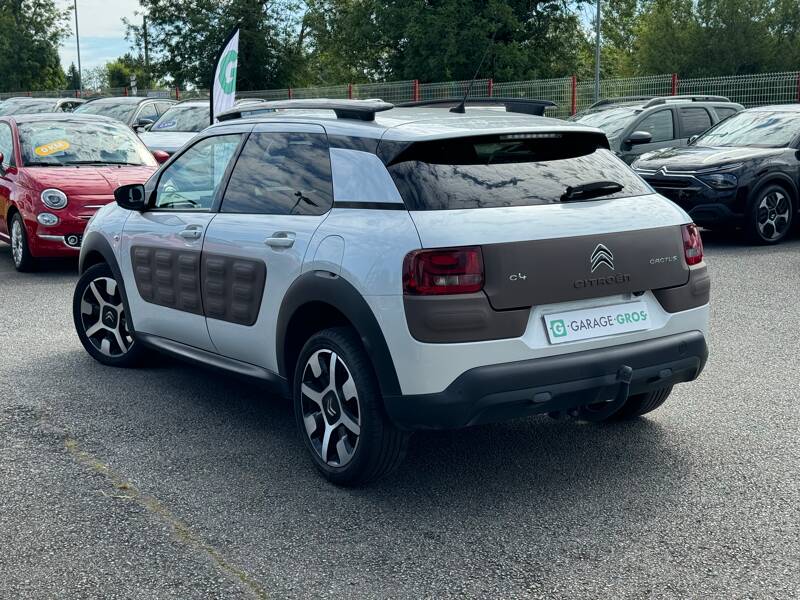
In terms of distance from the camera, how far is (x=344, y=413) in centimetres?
454

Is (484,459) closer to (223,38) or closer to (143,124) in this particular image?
(143,124)

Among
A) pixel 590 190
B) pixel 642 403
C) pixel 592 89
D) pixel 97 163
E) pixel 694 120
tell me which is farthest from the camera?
pixel 592 89

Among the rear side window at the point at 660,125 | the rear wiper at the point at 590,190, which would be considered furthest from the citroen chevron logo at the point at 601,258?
the rear side window at the point at 660,125

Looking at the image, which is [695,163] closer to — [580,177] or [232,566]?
[580,177]

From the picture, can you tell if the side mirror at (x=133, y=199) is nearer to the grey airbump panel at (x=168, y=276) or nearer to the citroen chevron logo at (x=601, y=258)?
Result: the grey airbump panel at (x=168, y=276)

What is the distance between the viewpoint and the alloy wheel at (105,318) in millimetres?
6793

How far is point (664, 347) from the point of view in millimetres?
4535

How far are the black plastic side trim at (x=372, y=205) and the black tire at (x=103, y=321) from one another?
248cm

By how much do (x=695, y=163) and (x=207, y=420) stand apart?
853cm

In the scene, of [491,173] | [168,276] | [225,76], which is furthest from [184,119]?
[491,173]

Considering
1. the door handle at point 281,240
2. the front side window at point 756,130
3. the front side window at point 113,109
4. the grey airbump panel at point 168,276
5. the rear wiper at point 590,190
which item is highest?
the front side window at point 113,109

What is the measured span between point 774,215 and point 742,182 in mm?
664

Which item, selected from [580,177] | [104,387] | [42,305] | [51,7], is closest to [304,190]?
[580,177]

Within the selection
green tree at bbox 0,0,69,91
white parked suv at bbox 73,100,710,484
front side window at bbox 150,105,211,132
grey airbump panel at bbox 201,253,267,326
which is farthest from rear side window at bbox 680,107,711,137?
green tree at bbox 0,0,69,91
